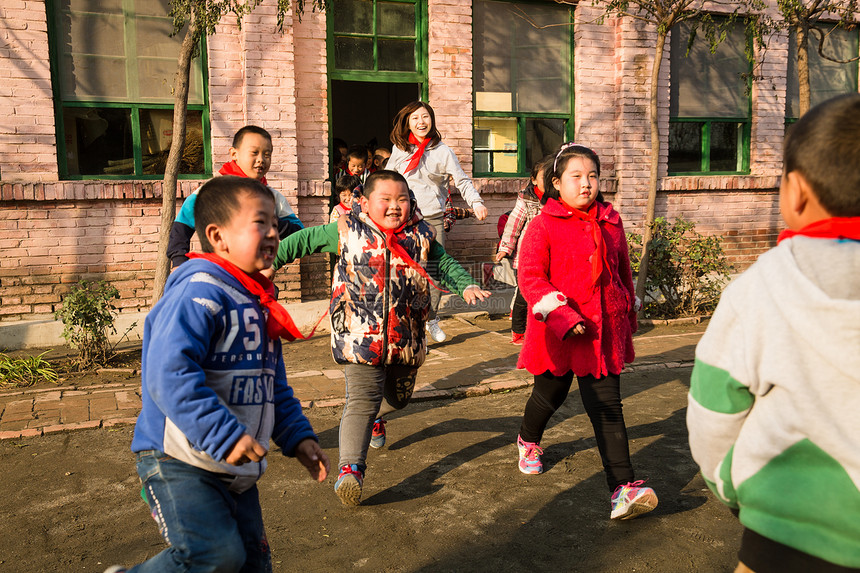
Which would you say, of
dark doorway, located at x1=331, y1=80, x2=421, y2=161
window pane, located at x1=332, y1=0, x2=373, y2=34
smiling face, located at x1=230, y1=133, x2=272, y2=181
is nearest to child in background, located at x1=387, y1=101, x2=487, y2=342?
window pane, located at x1=332, y1=0, x2=373, y2=34

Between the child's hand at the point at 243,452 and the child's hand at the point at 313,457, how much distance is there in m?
0.38

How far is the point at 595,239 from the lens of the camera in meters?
3.94

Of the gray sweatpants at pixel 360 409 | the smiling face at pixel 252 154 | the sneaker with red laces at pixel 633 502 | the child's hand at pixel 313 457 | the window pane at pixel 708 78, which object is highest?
the window pane at pixel 708 78

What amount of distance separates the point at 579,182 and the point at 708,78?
8.00 meters

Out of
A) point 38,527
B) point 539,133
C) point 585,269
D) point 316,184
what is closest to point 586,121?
point 539,133

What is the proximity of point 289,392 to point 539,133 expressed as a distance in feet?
26.6

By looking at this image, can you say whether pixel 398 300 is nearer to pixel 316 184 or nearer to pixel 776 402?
pixel 776 402

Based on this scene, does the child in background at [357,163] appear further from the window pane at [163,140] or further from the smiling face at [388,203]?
the smiling face at [388,203]

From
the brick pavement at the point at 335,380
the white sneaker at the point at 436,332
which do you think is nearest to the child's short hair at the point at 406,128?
the white sneaker at the point at 436,332

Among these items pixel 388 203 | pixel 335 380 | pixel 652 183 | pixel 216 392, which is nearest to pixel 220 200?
pixel 216 392

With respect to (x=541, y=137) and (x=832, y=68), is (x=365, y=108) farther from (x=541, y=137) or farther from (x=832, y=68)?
(x=832, y=68)

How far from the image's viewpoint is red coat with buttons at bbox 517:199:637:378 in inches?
154

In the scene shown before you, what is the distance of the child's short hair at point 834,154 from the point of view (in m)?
1.79

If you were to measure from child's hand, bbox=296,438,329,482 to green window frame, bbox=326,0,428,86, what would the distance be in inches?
282
